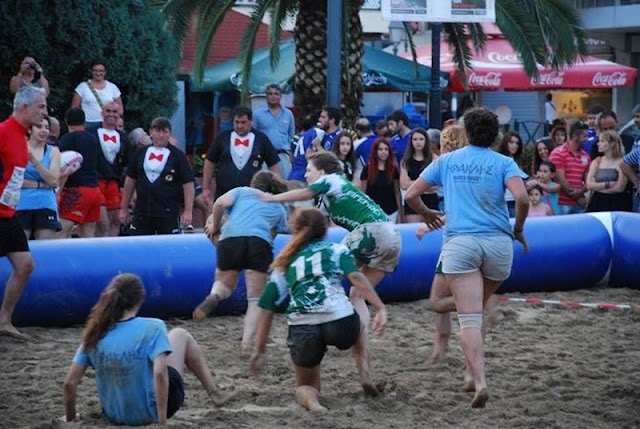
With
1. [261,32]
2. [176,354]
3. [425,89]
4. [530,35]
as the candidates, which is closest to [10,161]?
[176,354]

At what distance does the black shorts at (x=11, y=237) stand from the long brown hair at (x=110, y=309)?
3162 mm

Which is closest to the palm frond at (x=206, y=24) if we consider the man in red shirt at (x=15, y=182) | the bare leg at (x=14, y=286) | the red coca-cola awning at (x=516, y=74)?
the red coca-cola awning at (x=516, y=74)

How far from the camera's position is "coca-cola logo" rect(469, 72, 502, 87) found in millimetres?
23966

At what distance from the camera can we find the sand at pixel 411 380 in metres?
6.91

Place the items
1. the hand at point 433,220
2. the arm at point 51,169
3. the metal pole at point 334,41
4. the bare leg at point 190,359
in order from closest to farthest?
1. the bare leg at point 190,359
2. the hand at point 433,220
3. the arm at point 51,169
4. the metal pole at point 334,41

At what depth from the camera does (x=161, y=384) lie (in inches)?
246

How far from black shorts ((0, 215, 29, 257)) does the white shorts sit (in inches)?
140

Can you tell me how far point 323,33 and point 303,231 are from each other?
10658 mm

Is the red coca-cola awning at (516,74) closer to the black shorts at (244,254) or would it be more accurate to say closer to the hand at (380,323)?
the black shorts at (244,254)

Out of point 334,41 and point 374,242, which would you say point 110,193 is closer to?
point 334,41

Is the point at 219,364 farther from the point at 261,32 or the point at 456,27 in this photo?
the point at 261,32

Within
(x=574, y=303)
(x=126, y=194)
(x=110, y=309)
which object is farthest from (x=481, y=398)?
(x=126, y=194)

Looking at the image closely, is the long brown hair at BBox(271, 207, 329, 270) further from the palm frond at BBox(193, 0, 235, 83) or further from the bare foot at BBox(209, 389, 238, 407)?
the palm frond at BBox(193, 0, 235, 83)

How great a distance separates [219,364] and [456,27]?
11.7 meters
